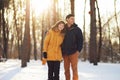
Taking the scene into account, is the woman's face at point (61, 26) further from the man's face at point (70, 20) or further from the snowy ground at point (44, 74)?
the snowy ground at point (44, 74)

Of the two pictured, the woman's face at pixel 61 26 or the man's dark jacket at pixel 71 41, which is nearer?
the woman's face at pixel 61 26

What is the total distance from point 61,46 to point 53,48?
1.43ft

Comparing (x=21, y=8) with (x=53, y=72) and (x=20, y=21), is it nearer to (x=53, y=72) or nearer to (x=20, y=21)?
(x=20, y=21)

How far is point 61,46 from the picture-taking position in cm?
1074

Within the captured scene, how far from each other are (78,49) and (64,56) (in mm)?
520

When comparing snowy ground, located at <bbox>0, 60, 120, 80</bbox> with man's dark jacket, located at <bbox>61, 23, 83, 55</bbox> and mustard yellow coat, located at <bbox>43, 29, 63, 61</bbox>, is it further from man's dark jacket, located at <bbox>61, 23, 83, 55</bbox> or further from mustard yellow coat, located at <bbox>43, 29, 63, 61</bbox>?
mustard yellow coat, located at <bbox>43, 29, 63, 61</bbox>

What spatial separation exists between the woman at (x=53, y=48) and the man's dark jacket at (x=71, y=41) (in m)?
0.24

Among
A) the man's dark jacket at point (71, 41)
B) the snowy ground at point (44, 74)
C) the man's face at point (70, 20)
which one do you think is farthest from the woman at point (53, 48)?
the snowy ground at point (44, 74)

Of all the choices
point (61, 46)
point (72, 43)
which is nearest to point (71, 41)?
point (72, 43)

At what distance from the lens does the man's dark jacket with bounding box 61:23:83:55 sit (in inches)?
418

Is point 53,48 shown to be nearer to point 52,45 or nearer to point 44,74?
point 52,45

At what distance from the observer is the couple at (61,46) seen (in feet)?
34.0

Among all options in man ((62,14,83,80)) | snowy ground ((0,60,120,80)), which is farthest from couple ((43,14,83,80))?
snowy ground ((0,60,120,80))

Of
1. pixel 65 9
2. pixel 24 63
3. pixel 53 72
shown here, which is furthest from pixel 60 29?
pixel 65 9
